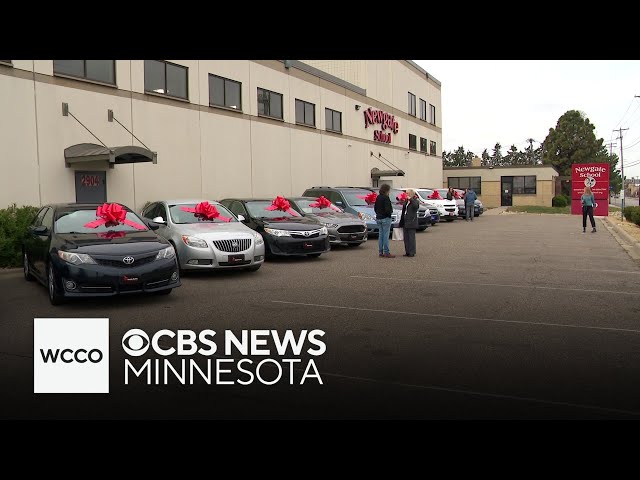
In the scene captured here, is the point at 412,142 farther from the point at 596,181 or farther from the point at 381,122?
the point at 596,181

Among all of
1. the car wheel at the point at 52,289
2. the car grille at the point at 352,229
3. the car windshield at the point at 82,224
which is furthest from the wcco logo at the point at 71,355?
the car grille at the point at 352,229

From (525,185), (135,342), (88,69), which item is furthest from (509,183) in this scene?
(135,342)

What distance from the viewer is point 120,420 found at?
5.05m

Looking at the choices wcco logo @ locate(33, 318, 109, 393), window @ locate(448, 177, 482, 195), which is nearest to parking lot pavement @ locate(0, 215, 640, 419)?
wcco logo @ locate(33, 318, 109, 393)

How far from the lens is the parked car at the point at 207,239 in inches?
475

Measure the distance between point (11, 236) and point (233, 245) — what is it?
511 centimetres

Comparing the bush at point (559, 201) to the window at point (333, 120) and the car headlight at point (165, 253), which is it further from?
the car headlight at point (165, 253)

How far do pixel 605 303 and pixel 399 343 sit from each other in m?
4.09

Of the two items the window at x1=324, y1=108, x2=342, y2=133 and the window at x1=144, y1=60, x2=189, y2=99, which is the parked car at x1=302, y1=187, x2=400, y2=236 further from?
the window at x1=324, y1=108, x2=342, y2=133

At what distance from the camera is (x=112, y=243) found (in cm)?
A: 964

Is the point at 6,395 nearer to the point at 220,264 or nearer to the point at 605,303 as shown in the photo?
the point at 220,264

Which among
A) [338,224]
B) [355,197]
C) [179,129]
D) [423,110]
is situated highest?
[423,110]

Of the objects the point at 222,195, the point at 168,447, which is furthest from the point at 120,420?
the point at 222,195

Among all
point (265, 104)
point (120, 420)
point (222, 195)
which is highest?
point (265, 104)
